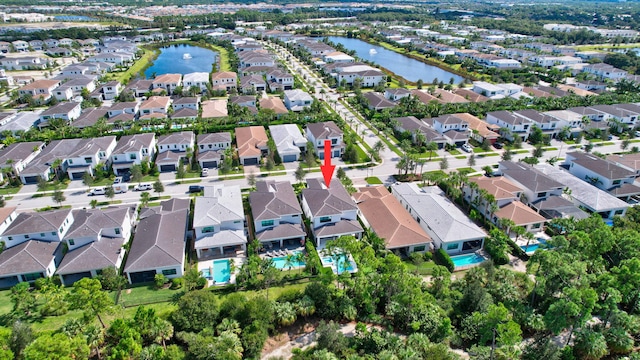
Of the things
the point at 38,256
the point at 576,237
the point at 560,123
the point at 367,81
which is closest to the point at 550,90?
the point at 560,123

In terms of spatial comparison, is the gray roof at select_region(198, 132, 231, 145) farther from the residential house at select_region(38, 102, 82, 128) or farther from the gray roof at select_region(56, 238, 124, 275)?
the residential house at select_region(38, 102, 82, 128)

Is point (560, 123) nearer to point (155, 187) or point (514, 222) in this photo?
point (514, 222)

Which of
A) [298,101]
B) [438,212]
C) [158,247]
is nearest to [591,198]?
[438,212]

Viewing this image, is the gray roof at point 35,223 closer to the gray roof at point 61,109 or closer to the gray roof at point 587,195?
the gray roof at point 61,109

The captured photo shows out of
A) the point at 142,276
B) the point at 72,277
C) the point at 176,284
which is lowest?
the point at 72,277

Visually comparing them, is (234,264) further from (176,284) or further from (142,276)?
(142,276)

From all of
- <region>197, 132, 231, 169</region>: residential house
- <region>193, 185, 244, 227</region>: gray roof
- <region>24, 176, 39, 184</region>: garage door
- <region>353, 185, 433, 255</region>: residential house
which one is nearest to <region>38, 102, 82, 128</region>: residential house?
<region>24, 176, 39, 184</region>: garage door

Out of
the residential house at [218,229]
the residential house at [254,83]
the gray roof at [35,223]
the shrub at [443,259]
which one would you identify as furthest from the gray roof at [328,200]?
the residential house at [254,83]
